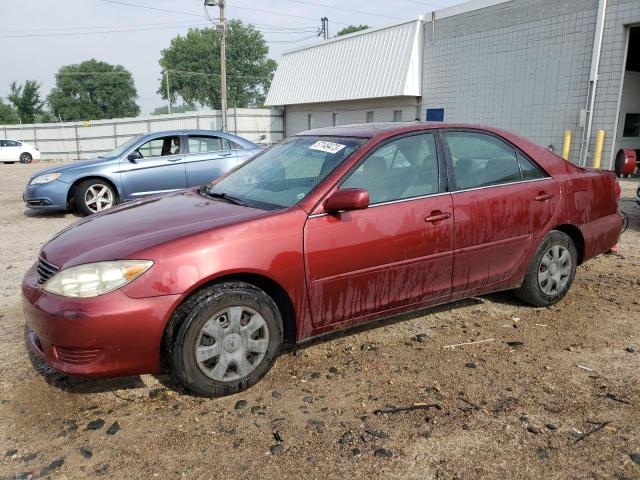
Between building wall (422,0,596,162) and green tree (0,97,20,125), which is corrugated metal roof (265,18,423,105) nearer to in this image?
building wall (422,0,596,162)

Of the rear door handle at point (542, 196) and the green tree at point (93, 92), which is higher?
the green tree at point (93, 92)

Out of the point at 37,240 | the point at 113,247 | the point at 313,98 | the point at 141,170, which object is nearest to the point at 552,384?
the point at 113,247

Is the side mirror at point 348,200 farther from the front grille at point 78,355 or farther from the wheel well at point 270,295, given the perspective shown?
the front grille at point 78,355

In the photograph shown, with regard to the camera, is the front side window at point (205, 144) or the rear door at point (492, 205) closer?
the rear door at point (492, 205)

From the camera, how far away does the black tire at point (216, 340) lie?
2.79 meters

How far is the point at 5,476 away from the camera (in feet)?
7.75

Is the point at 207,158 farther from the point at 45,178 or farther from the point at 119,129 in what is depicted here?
the point at 119,129

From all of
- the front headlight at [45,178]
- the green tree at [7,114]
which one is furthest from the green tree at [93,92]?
the front headlight at [45,178]

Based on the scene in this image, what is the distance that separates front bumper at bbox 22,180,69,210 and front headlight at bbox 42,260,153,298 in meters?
6.64

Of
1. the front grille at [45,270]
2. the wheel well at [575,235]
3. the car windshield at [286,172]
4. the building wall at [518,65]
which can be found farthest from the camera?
the building wall at [518,65]

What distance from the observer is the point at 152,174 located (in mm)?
8711

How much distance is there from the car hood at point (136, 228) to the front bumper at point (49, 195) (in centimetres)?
563

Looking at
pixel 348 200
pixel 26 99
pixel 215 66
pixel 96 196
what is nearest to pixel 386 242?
pixel 348 200

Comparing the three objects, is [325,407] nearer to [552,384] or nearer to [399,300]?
[399,300]
